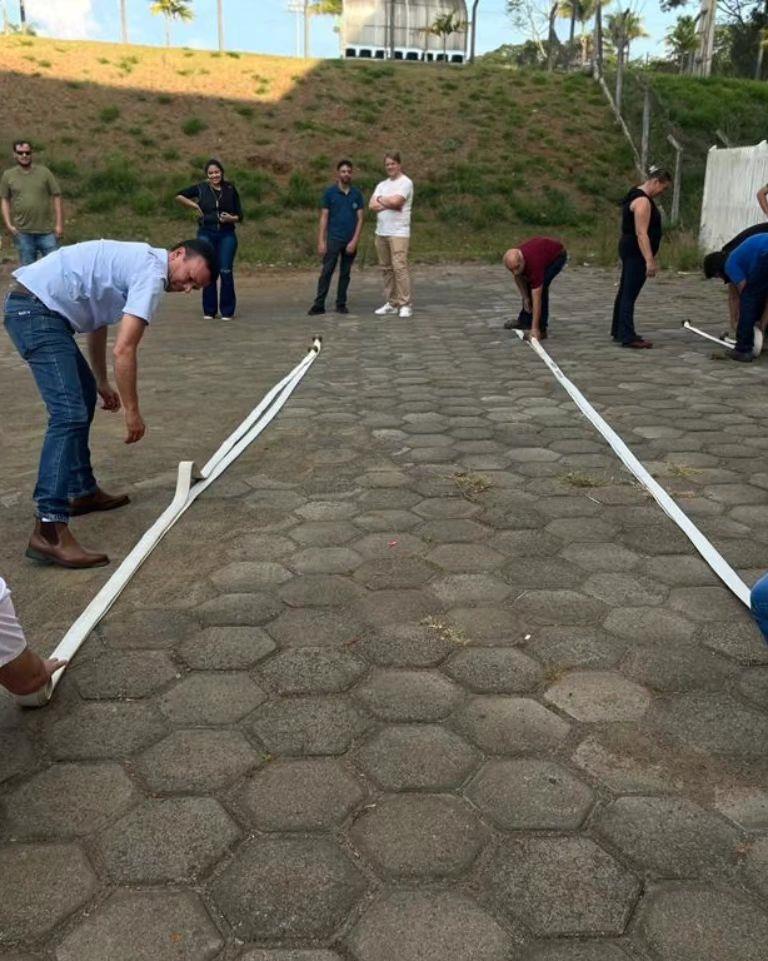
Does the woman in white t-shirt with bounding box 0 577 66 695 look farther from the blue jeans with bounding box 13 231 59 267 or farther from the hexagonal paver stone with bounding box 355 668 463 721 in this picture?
the blue jeans with bounding box 13 231 59 267

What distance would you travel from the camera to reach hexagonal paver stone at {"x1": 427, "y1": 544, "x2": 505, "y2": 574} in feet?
11.1

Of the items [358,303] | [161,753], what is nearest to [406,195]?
[358,303]

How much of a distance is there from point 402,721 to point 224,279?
8.51 m

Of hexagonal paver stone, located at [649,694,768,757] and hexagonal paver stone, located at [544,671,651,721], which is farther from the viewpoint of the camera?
hexagonal paver stone, located at [544,671,651,721]

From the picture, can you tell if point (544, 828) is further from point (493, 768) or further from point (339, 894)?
point (339, 894)

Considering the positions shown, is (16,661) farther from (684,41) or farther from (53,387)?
(684,41)

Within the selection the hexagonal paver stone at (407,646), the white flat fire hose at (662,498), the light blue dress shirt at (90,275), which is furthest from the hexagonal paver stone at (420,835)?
the light blue dress shirt at (90,275)

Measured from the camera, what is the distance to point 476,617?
298cm

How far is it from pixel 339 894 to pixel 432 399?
4.63 meters

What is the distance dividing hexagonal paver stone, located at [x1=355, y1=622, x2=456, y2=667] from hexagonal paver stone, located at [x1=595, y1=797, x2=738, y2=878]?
796 millimetres

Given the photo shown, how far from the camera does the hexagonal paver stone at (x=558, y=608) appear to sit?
296 cm

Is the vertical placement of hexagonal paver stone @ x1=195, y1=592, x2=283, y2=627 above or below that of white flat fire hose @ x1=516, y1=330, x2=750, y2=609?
below

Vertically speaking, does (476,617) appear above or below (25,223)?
below

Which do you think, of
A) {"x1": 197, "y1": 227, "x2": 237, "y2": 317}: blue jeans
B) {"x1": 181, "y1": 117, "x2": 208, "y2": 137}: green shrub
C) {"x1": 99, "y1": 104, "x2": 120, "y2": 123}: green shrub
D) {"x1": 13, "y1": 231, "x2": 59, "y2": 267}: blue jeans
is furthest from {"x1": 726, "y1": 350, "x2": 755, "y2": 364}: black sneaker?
{"x1": 99, "y1": 104, "x2": 120, "y2": 123}: green shrub
